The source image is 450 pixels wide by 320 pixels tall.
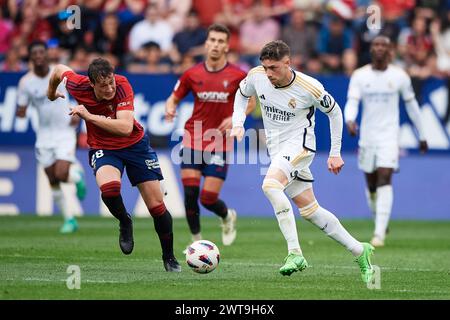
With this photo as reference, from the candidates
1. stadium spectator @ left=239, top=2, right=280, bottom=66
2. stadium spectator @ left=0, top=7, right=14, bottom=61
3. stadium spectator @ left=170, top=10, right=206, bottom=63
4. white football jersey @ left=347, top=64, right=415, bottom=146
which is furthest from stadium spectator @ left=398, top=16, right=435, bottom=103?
stadium spectator @ left=0, top=7, right=14, bottom=61

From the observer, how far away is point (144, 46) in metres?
23.3

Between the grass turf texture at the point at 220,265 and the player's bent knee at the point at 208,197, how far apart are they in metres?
0.72

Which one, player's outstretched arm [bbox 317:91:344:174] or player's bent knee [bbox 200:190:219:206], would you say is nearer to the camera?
player's outstretched arm [bbox 317:91:344:174]

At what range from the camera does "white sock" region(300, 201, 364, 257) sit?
11477 mm

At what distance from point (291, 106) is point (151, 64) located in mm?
11569

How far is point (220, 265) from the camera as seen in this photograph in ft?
43.0

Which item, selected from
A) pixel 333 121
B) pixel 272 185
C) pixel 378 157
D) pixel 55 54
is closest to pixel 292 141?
pixel 333 121

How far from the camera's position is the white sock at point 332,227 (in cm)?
1148

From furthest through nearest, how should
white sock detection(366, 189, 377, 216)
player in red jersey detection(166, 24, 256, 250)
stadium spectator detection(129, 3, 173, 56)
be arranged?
stadium spectator detection(129, 3, 173, 56) < white sock detection(366, 189, 377, 216) < player in red jersey detection(166, 24, 256, 250)

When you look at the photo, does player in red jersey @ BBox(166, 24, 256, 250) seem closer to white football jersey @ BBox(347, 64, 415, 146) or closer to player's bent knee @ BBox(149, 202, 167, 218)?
white football jersey @ BBox(347, 64, 415, 146)

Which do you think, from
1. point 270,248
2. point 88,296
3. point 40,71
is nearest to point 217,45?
point 270,248

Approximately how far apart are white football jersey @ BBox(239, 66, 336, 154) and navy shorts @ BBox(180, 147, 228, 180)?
139 inches

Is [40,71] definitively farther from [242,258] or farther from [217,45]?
[242,258]

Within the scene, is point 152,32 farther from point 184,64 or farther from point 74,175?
point 74,175
